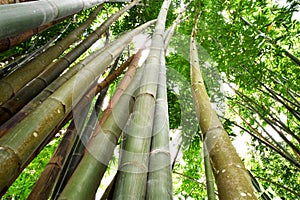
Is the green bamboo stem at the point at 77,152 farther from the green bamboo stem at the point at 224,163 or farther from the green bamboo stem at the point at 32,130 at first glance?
the green bamboo stem at the point at 224,163

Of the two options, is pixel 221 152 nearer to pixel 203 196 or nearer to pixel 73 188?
pixel 73 188

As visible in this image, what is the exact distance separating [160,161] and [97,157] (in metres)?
0.24

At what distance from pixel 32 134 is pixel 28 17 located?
1.46 feet

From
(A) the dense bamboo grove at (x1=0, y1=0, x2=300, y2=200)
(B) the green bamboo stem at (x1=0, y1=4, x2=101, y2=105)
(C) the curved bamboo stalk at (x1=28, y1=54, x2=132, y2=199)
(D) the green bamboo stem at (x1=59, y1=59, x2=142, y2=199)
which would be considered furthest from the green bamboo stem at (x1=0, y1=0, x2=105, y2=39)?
(C) the curved bamboo stalk at (x1=28, y1=54, x2=132, y2=199)

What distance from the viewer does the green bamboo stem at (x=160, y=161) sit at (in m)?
0.86

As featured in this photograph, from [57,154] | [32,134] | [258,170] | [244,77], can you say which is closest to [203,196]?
[258,170]

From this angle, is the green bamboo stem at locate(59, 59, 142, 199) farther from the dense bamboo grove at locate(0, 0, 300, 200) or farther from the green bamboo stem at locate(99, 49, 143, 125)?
the green bamboo stem at locate(99, 49, 143, 125)

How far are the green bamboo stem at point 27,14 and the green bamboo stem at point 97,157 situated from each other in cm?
51

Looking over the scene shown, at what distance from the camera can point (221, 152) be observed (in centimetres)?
87

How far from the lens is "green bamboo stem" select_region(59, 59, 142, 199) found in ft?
2.78

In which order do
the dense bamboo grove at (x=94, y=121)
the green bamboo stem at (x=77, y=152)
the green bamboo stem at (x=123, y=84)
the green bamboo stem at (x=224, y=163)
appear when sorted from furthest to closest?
1. the green bamboo stem at (x=123, y=84)
2. the green bamboo stem at (x=77, y=152)
3. the dense bamboo grove at (x=94, y=121)
4. the green bamboo stem at (x=224, y=163)

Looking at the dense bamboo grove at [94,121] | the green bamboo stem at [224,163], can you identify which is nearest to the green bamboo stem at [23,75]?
the dense bamboo grove at [94,121]

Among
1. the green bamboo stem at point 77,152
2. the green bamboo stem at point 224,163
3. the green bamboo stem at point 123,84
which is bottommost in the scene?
the green bamboo stem at point 224,163

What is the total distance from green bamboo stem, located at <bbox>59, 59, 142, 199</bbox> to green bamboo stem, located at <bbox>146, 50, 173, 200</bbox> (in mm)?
168
